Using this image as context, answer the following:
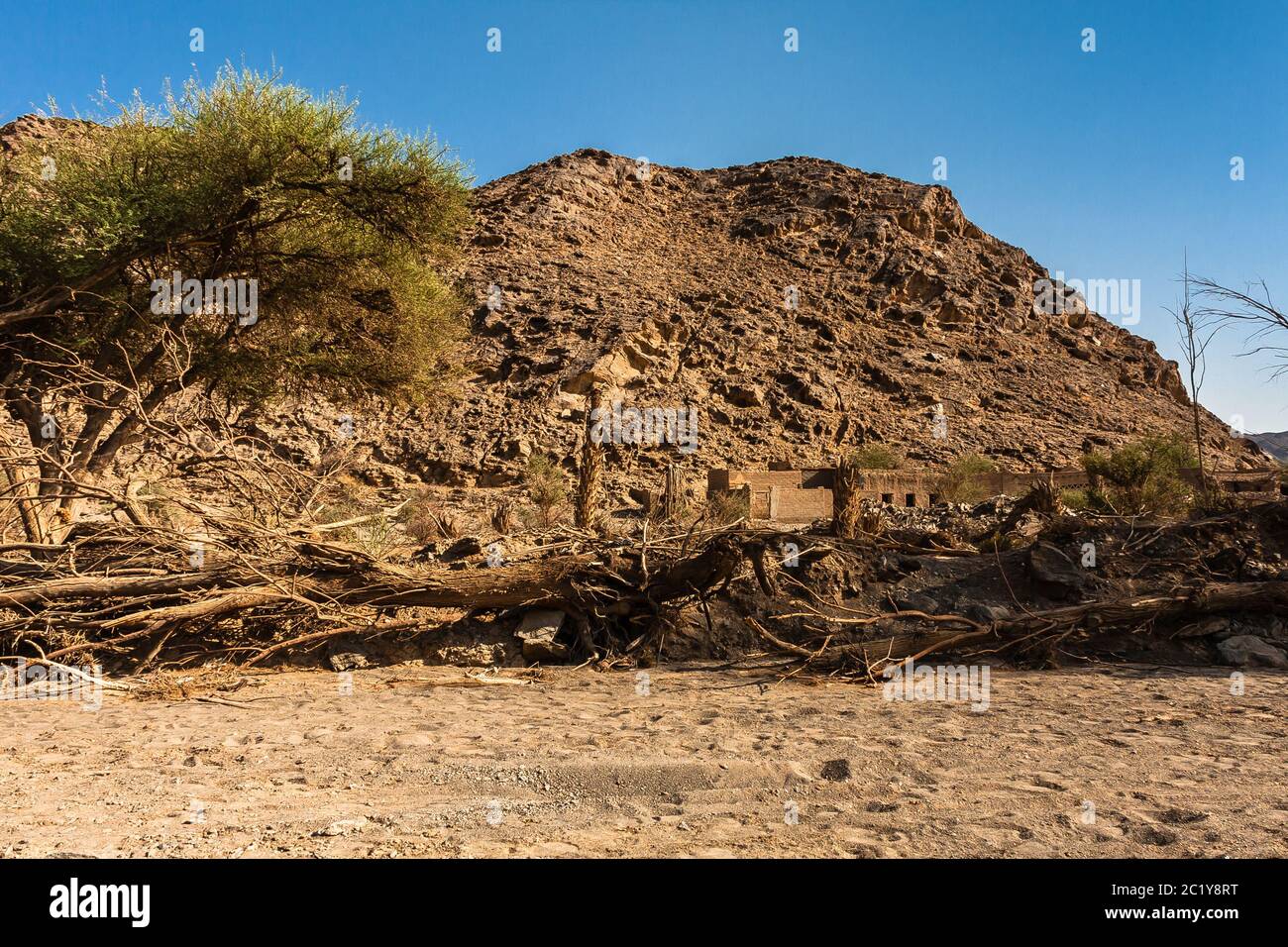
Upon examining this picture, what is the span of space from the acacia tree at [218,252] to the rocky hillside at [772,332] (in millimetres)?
18602

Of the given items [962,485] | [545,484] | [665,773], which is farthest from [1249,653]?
[545,484]

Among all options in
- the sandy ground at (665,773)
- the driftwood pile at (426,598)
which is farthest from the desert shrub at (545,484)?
the sandy ground at (665,773)

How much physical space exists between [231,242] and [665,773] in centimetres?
1218

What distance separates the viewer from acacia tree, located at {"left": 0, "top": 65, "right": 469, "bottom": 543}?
39.5 feet

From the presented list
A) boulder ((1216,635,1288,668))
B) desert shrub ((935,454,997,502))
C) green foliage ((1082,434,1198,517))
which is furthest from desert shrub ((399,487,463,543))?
desert shrub ((935,454,997,502))

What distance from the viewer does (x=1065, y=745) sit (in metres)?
4.41

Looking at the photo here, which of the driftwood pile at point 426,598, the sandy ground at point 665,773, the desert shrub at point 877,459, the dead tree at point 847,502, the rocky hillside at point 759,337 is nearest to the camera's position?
the sandy ground at point 665,773

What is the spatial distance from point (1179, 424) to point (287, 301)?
4573cm

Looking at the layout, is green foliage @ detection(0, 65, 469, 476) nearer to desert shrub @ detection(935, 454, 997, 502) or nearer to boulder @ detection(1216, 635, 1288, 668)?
boulder @ detection(1216, 635, 1288, 668)

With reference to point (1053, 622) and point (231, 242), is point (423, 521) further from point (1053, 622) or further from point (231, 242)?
point (1053, 622)

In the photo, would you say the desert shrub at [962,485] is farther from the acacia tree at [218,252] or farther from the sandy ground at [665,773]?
the sandy ground at [665,773]

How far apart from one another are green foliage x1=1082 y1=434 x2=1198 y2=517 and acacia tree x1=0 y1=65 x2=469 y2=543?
12051 millimetres

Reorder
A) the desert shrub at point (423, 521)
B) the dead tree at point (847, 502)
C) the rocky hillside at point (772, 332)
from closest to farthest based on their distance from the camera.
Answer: the dead tree at point (847, 502) < the desert shrub at point (423, 521) < the rocky hillside at point (772, 332)

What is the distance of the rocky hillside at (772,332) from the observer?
37.0 meters
